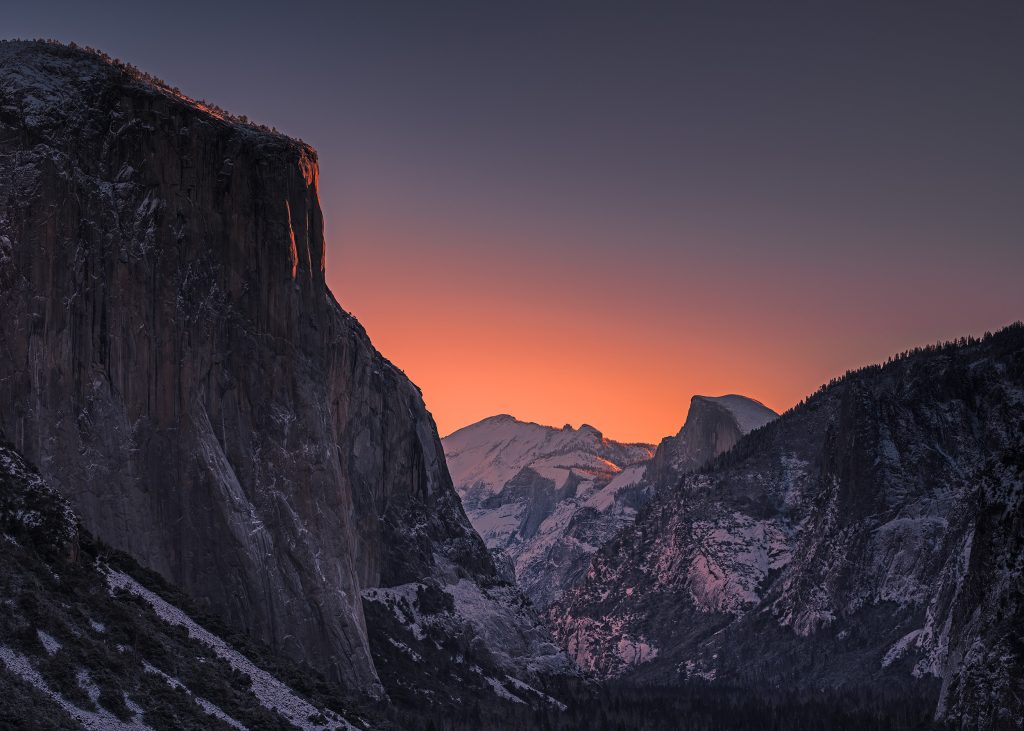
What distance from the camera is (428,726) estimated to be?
158 meters

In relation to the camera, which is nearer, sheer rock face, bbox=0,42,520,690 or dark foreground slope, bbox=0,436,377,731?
dark foreground slope, bbox=0,436,377,731

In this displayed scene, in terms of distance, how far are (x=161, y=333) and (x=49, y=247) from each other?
12230mm

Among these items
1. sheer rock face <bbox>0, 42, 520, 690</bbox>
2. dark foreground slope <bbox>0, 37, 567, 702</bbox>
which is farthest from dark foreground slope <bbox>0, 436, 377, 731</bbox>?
sheer rock face <bbox>0, 42, 520, 690</bbox>

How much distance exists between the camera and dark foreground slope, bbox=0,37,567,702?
112 meters

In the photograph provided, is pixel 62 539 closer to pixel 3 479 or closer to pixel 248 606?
pixel 3 479

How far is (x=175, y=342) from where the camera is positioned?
121 metres

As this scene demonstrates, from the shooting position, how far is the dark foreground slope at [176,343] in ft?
366

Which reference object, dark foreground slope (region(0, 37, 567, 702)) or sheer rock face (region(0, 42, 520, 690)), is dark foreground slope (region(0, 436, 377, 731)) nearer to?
dark foreground slope (region(0, 37, 567, 702))

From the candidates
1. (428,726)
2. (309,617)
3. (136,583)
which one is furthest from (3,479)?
(428,726)

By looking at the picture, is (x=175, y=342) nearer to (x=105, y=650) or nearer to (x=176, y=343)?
(x=176, y=343)

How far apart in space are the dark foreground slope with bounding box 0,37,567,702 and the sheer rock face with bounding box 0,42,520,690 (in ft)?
0.56

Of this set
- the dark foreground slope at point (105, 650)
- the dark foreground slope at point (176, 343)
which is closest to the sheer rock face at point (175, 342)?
the dark foreground slope at point (176, 343)

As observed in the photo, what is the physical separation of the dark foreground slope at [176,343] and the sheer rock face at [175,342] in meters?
0.17

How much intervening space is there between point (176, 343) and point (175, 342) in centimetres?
13
